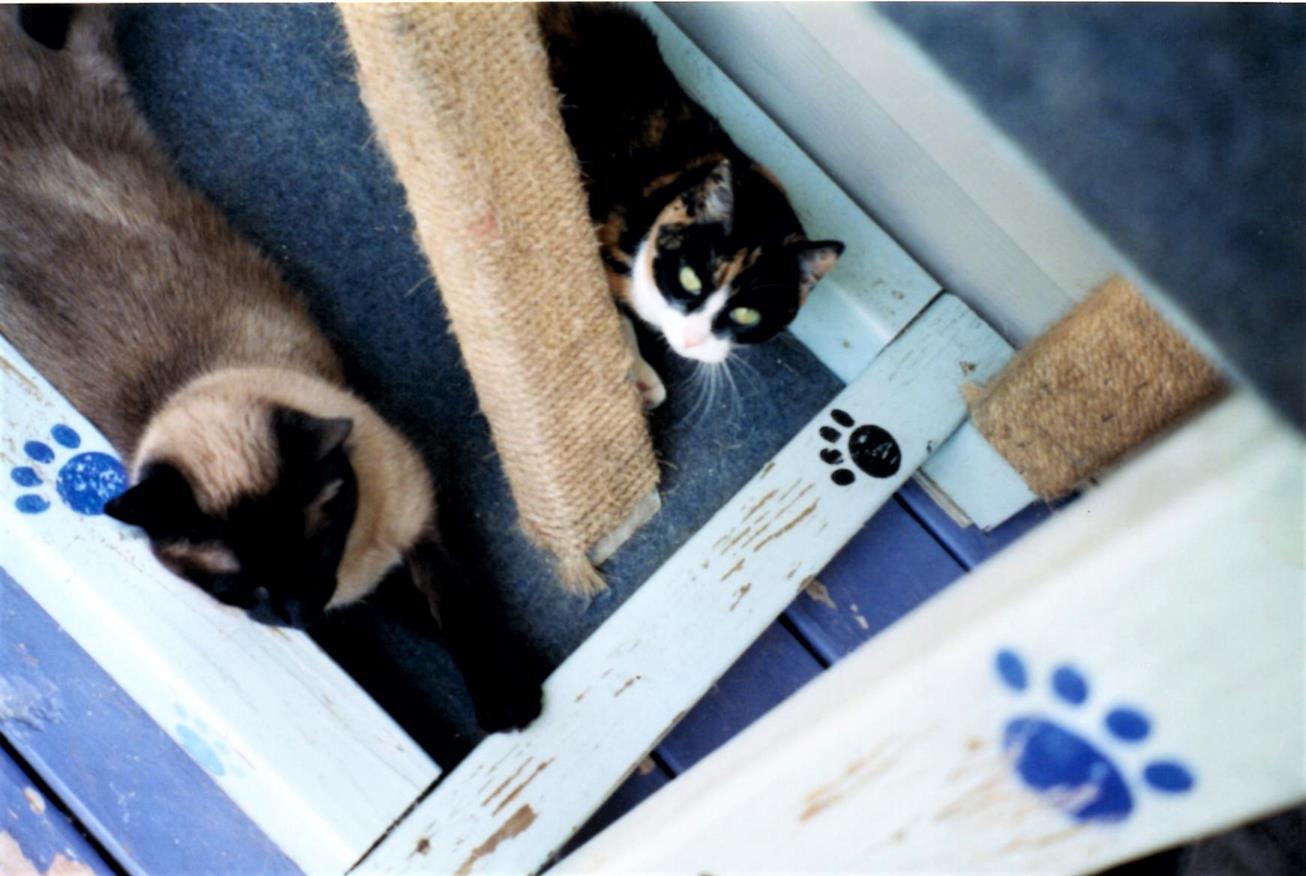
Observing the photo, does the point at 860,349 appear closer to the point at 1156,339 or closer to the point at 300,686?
the point at 1156,339

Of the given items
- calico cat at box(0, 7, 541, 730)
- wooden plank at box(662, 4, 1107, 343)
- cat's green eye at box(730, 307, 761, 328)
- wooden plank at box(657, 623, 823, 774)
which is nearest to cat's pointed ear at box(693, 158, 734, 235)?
cat's green eye at box(730, 307, 761, 328)

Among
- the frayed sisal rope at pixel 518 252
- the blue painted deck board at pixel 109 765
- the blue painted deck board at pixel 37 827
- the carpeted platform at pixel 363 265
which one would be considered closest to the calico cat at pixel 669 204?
the frayed sisal rope at pixel 518 252

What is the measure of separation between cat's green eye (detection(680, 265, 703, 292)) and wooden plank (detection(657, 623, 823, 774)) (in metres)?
0.54

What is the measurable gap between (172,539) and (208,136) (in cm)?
83

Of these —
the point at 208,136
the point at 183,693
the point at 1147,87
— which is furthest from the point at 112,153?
the point at 1147,87

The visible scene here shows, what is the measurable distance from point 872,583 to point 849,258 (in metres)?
0.51

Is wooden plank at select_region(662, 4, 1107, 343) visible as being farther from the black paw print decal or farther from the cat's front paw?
the cat's front paw

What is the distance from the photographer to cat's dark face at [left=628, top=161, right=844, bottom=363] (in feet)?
3.75

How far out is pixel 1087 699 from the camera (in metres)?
0.40

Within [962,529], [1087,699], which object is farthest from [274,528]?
[962,529]

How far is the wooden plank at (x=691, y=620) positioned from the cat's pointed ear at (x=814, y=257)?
22 cm

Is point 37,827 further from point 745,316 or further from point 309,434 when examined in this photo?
point 745,316

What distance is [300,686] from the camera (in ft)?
3.45

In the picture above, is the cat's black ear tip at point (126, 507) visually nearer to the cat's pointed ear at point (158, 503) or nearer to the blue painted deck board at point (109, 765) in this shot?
the cat's pointed ear at point (158, 503)
